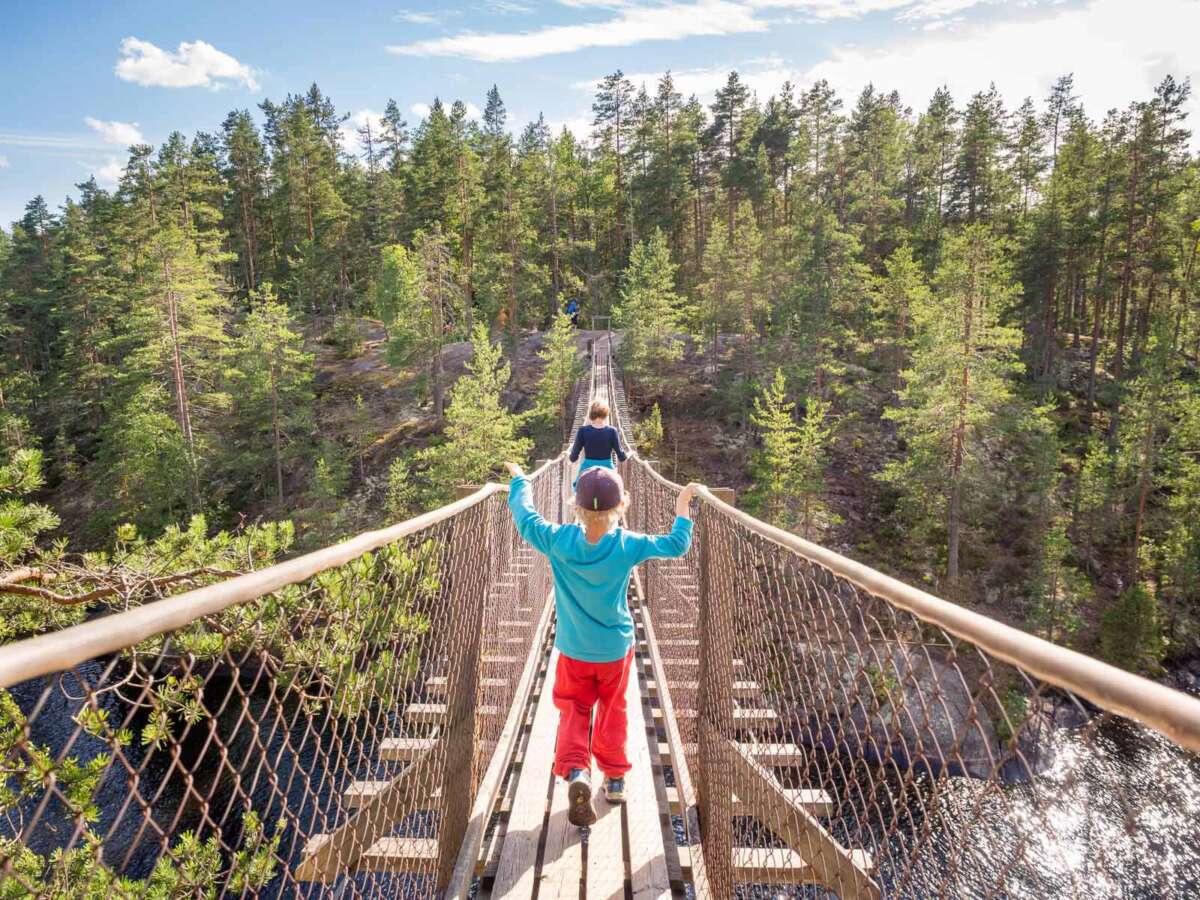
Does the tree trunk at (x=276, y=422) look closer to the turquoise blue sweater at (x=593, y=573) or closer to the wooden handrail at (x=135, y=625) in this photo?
the turquoise blue sweater at (x=593, y=573)

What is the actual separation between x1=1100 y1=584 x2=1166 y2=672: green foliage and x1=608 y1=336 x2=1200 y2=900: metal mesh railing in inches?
590

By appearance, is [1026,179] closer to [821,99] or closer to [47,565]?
[821,99]

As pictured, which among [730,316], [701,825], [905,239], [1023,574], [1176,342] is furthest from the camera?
[905,239]

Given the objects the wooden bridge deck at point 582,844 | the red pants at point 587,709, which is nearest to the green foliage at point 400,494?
the wooden bridge deck at point 582,844

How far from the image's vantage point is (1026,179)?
90.1 ft

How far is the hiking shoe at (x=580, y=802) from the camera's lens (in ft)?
7.43

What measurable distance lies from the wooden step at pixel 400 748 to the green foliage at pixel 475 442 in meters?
11.9

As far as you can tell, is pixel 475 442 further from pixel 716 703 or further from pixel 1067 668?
pixel 1067 668

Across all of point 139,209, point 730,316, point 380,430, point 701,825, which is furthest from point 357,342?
point 701,825

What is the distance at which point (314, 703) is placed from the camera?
1464 mm

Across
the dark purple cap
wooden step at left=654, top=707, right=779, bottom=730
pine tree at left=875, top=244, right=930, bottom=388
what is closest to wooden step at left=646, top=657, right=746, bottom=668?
wooden step at left=654, top=707, right=779, bottom=730

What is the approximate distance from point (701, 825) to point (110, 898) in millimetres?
2138

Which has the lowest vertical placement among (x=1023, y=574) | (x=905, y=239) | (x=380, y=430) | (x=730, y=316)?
(x=1023, y=574)

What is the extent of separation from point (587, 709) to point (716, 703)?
1.63 feet
